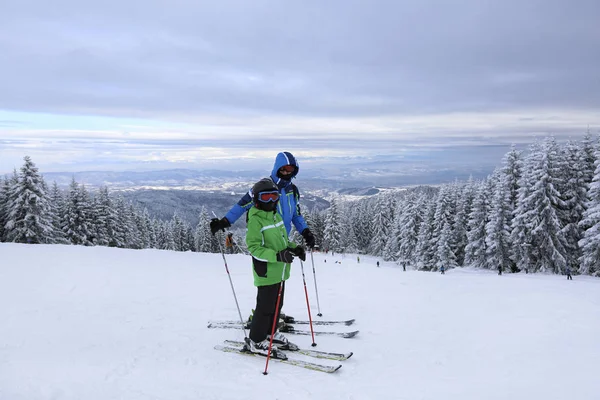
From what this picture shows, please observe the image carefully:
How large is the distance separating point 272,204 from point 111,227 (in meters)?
44.3

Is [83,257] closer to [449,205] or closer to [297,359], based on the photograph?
[297,359]

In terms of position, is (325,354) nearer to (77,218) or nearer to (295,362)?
(295,362)

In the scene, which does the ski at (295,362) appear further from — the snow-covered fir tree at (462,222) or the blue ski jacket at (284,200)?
the snow-covered fir tree at (462,222)

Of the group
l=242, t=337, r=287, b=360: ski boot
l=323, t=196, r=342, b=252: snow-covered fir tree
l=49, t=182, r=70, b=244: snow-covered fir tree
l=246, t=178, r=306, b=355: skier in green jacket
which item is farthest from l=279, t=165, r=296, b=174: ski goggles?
l=323, t=196, r=342, b=252: snow-covered fir tree

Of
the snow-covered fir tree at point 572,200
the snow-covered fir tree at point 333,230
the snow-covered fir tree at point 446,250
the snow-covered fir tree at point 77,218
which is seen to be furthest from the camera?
the snow-covered fir tree at point 333,230

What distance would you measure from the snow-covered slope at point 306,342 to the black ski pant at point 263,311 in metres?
0.40

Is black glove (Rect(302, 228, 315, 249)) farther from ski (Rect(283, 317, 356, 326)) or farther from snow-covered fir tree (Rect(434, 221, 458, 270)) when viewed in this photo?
snow-covered fir tree (Rect(434, 221, 458, 270))

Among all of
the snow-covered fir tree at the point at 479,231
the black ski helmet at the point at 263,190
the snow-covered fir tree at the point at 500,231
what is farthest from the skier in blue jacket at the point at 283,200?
the snow-covered fir tree at the point at 479,231

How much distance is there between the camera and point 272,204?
5.40 metres

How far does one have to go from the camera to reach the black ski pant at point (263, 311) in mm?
5609

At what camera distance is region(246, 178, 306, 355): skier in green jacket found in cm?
529

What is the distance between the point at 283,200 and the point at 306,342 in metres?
2.75

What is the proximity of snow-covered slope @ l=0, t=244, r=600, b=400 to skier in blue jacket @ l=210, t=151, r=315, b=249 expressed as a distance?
2.23 meters

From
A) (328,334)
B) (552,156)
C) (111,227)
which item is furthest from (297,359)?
(111,227)
